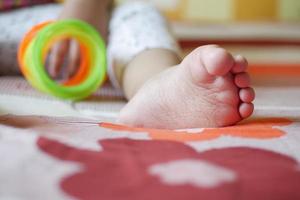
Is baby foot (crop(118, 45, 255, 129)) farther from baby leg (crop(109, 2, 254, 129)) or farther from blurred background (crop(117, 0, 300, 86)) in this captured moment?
blurred background (crop(117, 0, 300, 86))

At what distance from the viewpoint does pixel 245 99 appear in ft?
1.74

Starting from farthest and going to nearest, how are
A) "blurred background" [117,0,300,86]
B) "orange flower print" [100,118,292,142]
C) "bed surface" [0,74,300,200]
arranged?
"blurred background" [117,0,300,86], "orange flower print" [100,118,292,142], "bed surface" [0,74,300,200]

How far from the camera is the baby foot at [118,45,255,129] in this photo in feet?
1.68

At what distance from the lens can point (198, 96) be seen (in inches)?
21.9

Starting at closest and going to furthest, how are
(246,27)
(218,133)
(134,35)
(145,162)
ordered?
(145,162)
(218,133)
(134,35)
(246,27)

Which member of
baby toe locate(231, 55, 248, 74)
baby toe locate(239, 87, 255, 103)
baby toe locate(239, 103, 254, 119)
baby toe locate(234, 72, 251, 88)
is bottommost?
baby toe locate(239, 103, 254, 119)

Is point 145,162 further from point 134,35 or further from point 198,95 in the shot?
point 134,35

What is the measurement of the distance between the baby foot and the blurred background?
0.81 m

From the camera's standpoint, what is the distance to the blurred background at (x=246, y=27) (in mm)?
1552

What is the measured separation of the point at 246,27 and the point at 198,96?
1.20 meters

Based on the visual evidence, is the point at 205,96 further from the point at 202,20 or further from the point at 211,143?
the point at 202,20

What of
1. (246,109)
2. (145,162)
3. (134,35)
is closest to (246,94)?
(246,109)

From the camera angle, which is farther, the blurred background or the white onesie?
the blurred background

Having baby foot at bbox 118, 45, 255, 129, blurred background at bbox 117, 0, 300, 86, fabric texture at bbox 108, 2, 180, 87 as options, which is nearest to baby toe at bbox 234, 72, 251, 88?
baby foot at bbox 118, 45, 255, 129
